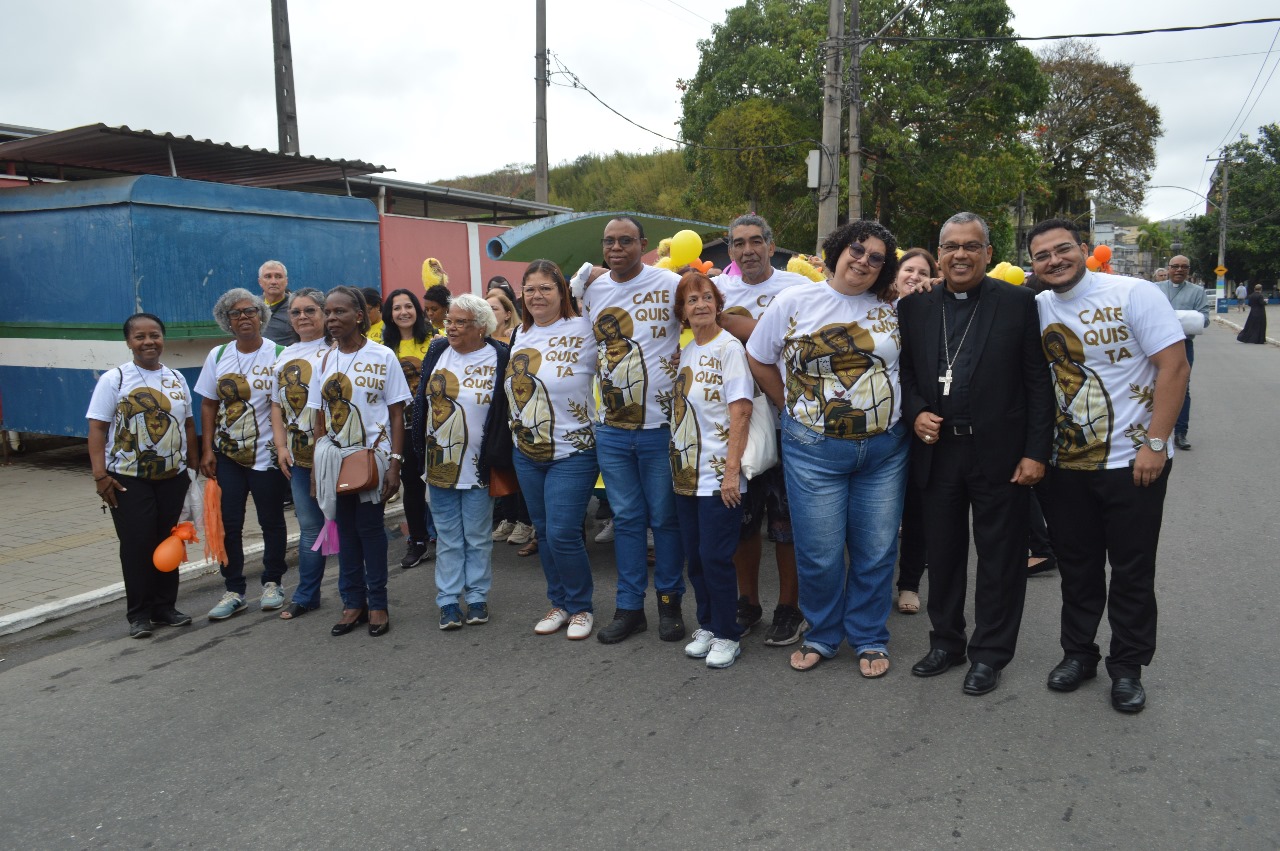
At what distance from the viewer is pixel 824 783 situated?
3.23 m

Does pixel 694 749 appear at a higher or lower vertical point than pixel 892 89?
lower

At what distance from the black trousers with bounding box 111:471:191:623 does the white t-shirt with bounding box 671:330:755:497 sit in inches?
109

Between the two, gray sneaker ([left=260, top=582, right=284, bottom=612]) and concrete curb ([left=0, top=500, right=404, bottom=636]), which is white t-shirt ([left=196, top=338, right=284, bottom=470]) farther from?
concrete curb ([left=0, top=500, right=404, bottom=636])

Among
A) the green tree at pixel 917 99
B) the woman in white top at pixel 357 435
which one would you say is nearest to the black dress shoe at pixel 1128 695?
the woman in white top at pixel 357 435

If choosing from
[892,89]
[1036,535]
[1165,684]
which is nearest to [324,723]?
[1165,684]

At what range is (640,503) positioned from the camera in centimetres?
465

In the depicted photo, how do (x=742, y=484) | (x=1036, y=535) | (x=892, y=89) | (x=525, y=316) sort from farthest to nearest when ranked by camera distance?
(x=892, y=89) < (x=1036, y=535) < (x=525, y=316) < (x=742, y=484)

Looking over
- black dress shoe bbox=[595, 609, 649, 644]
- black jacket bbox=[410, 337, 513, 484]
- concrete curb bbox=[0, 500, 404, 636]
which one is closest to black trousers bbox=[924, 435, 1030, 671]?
black dress shoe bbox=[595, 609, 649, 644]

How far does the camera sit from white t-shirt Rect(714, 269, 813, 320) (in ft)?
15.9

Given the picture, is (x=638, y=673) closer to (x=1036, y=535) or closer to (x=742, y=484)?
(x=742, y=484)

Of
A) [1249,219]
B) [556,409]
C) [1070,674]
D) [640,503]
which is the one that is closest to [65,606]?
[556,409]

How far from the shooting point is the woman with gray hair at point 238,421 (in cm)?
526

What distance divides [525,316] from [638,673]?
1.84 meters

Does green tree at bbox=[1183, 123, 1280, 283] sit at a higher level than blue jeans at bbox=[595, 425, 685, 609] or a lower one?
higher
